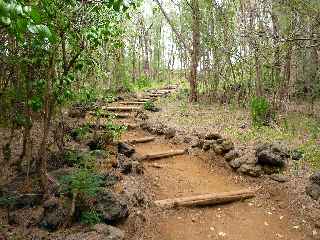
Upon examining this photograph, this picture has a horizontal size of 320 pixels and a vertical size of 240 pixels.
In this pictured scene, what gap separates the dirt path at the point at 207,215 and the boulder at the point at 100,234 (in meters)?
0.73

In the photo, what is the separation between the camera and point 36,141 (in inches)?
291

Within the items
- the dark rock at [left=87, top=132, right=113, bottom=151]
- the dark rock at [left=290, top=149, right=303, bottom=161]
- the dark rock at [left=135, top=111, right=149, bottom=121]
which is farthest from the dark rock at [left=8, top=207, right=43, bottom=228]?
the dark rock at [left=135, top=111, right=149, bottom=121]

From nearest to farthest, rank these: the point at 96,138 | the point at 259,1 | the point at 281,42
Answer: the point at 281,42 → the point at 96,138 → the point at 259,1

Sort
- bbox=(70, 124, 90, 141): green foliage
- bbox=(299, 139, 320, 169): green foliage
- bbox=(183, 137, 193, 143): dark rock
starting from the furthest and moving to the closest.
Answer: bbox=(183, 137, 193, 143): dark rock, bbox=(70, 124, 90, 141): green foliage, bbox=(299, 139, 320, 169): green foliage

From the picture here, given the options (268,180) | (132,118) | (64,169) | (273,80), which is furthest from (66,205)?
(273,80)

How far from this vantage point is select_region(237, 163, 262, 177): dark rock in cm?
732

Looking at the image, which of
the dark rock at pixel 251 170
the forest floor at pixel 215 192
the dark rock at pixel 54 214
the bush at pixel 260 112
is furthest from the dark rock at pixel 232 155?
the dark rock at pixel 54 214

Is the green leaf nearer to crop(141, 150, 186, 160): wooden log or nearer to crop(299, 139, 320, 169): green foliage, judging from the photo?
crop(299, 139, 320, 169): green foliage

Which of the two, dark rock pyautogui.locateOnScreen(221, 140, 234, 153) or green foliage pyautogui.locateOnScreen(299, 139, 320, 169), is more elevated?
dark rock pyautogui.locateOnScreen(221, 140, 234, 153)

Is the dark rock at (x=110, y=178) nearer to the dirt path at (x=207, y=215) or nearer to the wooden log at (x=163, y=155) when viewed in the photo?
the dirt path at (x=207, y=215)

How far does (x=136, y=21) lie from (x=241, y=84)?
14834mm

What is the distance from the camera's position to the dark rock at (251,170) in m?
7.32

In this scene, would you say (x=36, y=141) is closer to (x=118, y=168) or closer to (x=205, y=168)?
(x=118, y=168)

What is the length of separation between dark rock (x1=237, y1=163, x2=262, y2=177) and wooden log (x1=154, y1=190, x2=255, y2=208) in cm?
58
